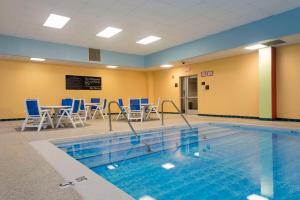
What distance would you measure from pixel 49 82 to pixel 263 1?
9.05 m

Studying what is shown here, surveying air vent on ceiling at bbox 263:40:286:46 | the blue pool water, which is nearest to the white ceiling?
air vent on ceiling at bbox 263:40:286:46

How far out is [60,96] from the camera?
33.4 ft

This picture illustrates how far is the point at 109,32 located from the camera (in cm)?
748

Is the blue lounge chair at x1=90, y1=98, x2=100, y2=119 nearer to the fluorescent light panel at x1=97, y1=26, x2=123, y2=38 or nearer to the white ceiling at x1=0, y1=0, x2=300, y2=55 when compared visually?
the white ceiling at x1=0, y1=0, x2=300, y2=55

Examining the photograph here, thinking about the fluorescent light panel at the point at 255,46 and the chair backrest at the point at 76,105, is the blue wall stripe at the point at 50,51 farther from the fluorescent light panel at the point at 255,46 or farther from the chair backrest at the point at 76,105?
the fluorescent light panel at the point at 255,46

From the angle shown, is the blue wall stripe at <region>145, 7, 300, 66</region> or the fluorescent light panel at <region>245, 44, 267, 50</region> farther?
the fluorescent light panel at <region>245, 44, 267, 50</region>

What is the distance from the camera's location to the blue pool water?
7.29 ft

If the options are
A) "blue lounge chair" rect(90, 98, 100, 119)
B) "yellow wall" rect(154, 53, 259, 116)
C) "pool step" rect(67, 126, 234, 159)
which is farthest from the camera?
"blue lounge chair" rect(90, 98, 100, 119)

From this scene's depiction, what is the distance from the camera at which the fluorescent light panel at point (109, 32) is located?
7186 millimetres

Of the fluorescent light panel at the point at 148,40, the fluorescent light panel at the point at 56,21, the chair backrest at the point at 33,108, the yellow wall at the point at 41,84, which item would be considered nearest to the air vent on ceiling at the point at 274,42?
the fluorescent light panel at the point at 148,40

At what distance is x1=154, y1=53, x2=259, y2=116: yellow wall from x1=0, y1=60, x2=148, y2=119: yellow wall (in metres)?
4.12

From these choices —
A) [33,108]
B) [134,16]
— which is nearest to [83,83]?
[33,108]

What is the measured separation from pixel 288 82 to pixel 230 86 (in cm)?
219

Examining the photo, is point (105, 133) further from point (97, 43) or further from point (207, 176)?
point (97, 43)
